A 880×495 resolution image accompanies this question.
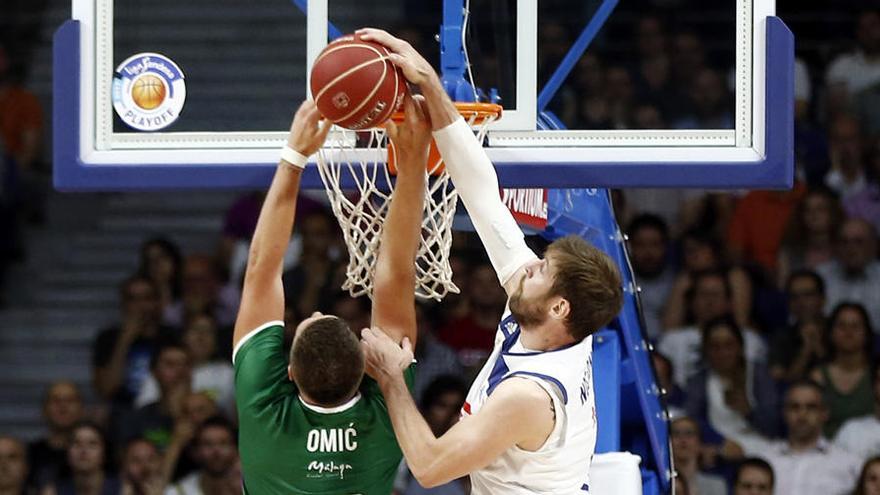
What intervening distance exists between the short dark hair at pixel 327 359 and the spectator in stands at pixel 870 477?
158 inches

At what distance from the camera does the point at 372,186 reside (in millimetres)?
4516

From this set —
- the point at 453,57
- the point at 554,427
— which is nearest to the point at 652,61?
the point at 453,57

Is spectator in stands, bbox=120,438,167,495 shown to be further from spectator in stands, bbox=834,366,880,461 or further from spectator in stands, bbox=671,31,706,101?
spectator in stands, bbox=671,31,706,101

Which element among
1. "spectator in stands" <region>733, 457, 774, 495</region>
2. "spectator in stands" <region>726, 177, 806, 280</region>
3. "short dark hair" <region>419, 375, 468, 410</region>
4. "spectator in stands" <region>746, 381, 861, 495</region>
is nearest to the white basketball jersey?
"spectator in stands" <region>733, 457, 774, 495</region>

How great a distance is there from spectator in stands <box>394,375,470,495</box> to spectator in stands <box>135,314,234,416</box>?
3.32 feet

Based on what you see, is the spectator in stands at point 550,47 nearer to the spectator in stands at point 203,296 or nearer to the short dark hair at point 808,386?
the short dark hair at point 808,386

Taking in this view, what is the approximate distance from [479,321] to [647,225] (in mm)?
1022

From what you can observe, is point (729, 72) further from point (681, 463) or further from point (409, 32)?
point (409, 32)

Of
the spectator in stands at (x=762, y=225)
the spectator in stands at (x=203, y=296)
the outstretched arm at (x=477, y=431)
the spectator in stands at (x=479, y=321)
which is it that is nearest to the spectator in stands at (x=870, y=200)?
the spectator in stands at (x=762, y=225)

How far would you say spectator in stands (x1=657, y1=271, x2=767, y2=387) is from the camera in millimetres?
8125

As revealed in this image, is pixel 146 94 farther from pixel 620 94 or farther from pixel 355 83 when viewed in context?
pixel 620 94

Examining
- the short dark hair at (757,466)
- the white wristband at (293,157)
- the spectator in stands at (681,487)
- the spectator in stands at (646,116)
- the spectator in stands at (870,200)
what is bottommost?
the spectator in stands at (681,487)

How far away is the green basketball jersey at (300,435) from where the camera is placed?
4109 mm

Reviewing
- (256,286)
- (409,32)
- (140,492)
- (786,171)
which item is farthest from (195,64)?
(140,492)
